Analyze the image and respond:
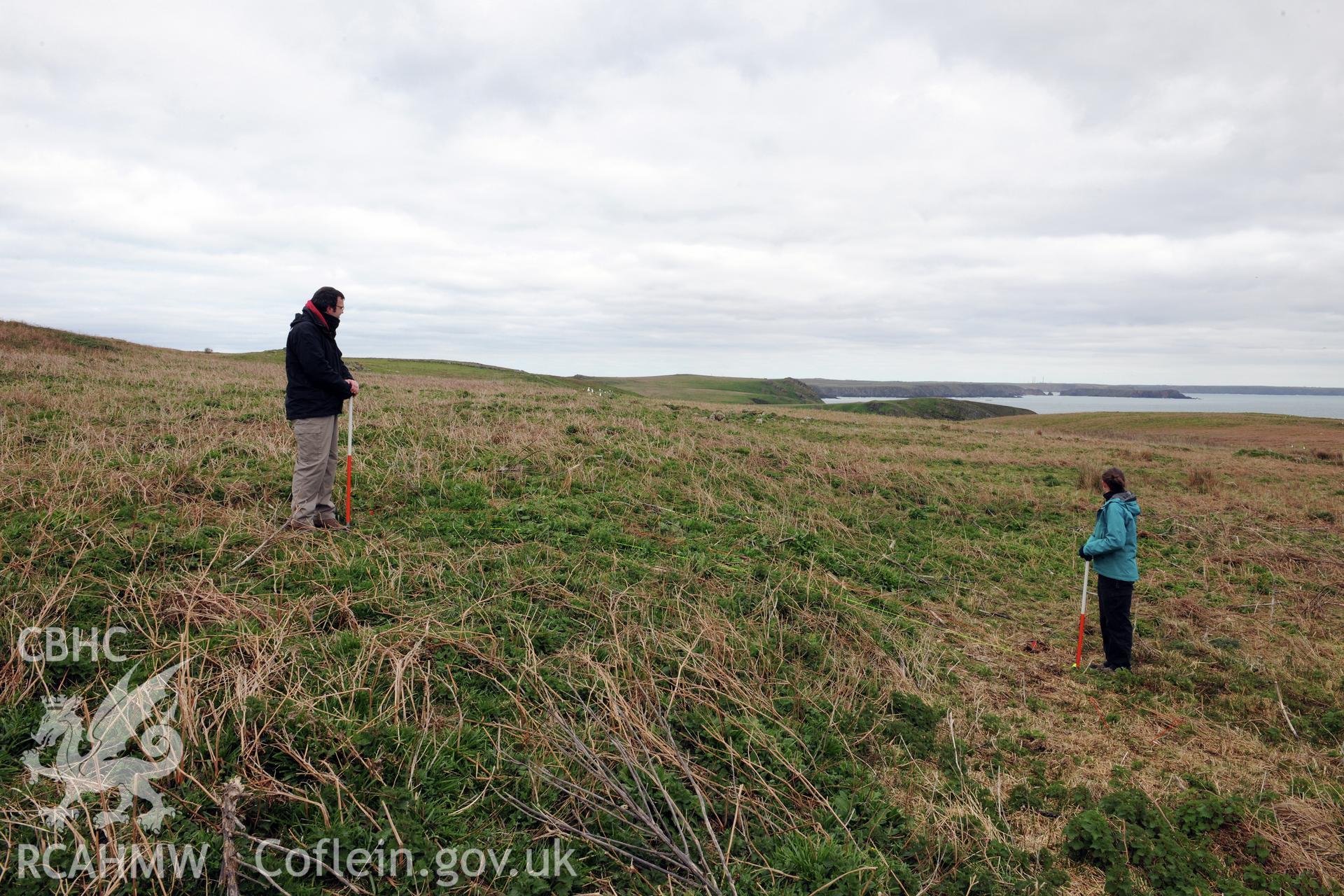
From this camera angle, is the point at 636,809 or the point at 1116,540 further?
the point at 1116,540

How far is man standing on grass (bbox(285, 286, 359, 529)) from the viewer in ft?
23.5

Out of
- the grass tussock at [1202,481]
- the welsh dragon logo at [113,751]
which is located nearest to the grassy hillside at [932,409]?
the grass tussock at [1202,481]

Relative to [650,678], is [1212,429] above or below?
above

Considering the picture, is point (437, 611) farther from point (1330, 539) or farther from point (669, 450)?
point (1330, 539)

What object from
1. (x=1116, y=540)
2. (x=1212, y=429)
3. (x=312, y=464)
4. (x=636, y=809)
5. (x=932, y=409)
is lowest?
(x=636, y=809)

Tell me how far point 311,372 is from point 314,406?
15.2 inches

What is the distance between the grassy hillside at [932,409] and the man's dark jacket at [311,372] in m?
62.6

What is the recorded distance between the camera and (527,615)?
5809 millimetres

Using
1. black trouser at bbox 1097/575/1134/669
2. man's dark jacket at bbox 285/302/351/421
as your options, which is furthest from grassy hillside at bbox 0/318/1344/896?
man's dark jacket at bbox 285/302/351/421

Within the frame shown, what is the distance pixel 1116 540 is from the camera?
6668 millimetres

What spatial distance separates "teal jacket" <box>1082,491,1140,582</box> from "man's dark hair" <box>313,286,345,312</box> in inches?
339

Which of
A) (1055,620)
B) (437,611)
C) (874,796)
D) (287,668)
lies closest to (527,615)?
(437,611)

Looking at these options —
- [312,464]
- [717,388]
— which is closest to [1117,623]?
[312,464]

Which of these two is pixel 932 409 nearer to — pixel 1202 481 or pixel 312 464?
pixel 1202 481
